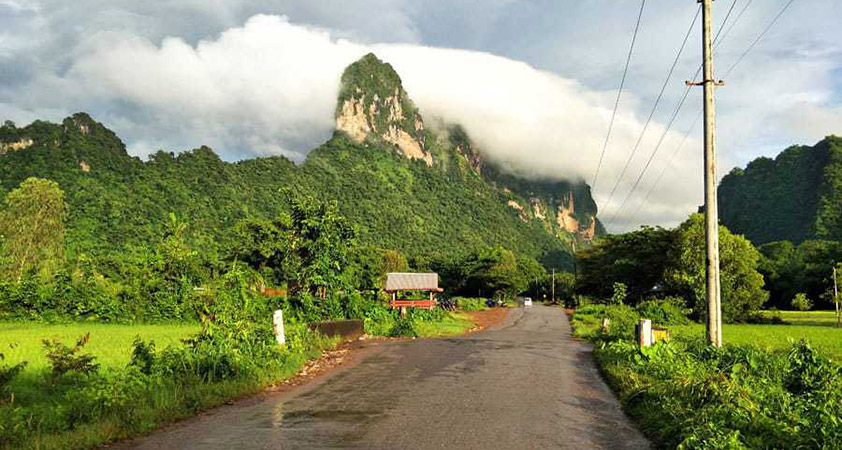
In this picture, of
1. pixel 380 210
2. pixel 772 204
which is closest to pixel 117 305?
pixel 380 210

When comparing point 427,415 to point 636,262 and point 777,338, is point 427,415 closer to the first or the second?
point 777,338

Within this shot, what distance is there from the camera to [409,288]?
47.3 metres

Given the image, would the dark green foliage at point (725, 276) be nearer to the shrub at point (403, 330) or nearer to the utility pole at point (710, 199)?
the shrub at point (403, 330)

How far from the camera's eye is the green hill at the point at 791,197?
135 metres

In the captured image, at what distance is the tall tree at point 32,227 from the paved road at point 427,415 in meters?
57.7

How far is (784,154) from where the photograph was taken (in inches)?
6890

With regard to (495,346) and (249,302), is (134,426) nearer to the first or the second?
(249,302)

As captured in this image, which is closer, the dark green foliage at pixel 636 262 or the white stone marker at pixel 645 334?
the white stone marker at pixel 645 334

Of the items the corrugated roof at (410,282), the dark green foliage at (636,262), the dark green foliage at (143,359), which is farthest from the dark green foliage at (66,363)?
the dark green foliage at (636,262)

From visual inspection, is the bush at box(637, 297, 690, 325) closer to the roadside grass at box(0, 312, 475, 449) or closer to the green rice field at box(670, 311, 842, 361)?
the green rice field at box(670, 311, 842, 361)

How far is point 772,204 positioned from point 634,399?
592 feet

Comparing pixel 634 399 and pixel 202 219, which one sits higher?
pixel 202 219

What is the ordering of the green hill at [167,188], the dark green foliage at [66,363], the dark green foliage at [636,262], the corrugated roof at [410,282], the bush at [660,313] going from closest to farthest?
the dark green foliage at [66,363] < the bush at [660,313] < the corrugated roof at [410,282] < the dark green foliage at [636,262] < the green hill at [167,188]

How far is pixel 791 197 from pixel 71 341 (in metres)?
178
